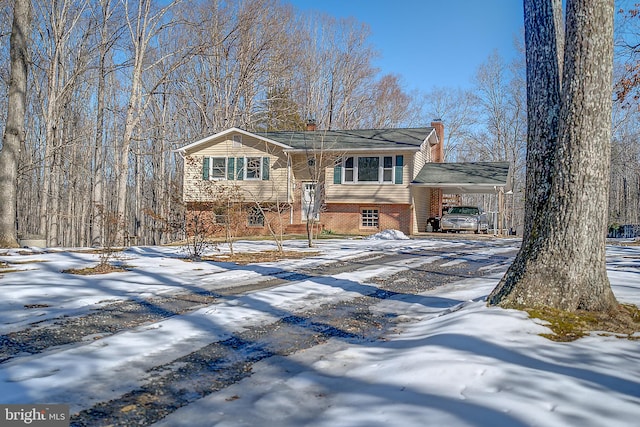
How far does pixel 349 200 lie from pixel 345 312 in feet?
60.2

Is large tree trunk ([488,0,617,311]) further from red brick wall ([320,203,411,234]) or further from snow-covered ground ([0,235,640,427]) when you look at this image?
red brick wall ([320,203,411,234])

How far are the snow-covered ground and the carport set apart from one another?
1788cm

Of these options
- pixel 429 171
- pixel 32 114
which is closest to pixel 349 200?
A: pixel 429 171

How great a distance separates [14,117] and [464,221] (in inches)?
760

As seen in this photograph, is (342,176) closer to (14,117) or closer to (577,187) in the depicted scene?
(14,117)

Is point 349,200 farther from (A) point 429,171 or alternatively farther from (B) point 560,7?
(B) point 560,7

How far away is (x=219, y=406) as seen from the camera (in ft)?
10.1

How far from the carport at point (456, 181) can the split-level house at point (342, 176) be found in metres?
0.05

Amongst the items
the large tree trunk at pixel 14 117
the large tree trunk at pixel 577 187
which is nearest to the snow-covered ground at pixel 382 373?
the large tree trunk at pixel 577 187

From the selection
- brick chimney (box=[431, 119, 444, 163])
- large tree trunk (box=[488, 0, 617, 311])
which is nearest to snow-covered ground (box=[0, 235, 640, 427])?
large tree trunk (box=[488, 0, 617, 311])

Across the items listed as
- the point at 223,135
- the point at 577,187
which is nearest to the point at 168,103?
the point at 223,135

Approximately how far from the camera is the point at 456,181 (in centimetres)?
2400

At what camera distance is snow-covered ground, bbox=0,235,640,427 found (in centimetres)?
283

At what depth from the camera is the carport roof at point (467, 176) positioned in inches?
928
